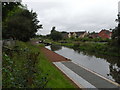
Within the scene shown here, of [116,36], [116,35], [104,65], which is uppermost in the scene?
[116,35]

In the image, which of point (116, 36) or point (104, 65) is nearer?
point (104, 65)

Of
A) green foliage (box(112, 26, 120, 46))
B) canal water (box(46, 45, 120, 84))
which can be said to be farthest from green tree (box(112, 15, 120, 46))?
canal water (box(46, 45, 120, 84))

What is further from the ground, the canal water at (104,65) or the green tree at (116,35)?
the green tree at (116,35)

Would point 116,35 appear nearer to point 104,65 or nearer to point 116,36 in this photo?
point 116,36

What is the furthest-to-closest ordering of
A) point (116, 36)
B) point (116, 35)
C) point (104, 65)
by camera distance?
point (116, 36) → point (116, 35) → point (104, 65)

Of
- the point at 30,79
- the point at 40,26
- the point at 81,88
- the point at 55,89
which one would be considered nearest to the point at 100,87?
the point at 81,88

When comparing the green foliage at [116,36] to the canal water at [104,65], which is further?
the green foliage at [116,36]

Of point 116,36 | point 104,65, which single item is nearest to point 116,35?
point 116,36

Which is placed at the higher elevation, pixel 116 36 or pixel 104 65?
pixel 116 36

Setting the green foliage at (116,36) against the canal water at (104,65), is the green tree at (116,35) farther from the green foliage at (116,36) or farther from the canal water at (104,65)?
the canal water at (104,65)

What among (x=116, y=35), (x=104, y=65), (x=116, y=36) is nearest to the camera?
(x=104, y=65)

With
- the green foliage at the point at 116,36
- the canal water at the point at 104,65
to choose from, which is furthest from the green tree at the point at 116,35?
the canal water at the point at 104,65

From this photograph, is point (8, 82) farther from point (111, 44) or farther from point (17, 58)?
point (111, 44)

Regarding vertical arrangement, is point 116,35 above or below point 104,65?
above
